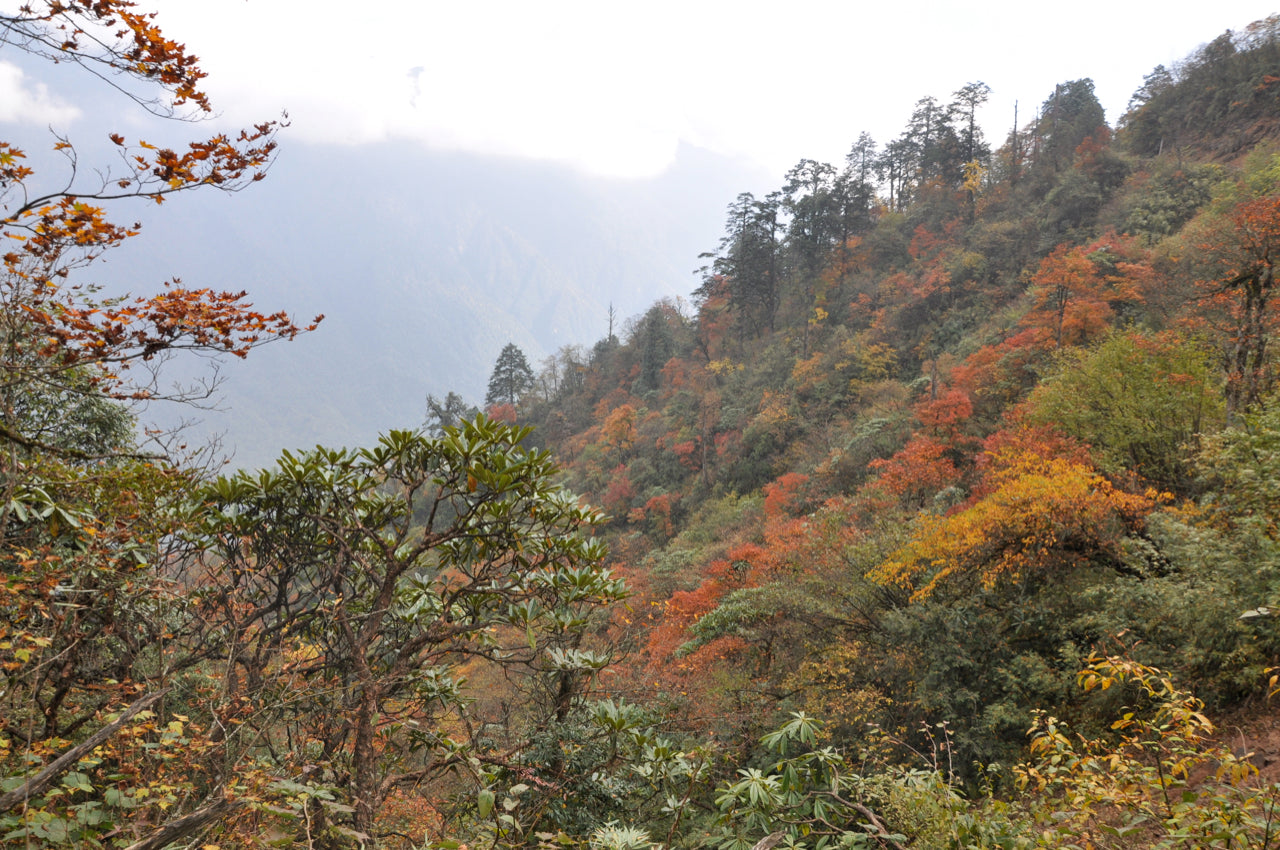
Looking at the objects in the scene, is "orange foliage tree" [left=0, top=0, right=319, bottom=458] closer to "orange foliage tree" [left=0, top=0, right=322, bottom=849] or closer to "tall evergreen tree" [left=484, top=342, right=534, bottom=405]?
"orange foliage tree" [left=0, top=0, right=322, bottom=849]

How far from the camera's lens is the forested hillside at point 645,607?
10.2ft

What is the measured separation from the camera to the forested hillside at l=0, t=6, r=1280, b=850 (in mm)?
3094

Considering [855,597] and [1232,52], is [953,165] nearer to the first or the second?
[1232,52]

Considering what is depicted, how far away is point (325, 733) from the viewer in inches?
160

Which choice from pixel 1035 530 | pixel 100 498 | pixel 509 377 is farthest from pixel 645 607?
pixel 509 377

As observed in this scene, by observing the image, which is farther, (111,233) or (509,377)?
(509,377)

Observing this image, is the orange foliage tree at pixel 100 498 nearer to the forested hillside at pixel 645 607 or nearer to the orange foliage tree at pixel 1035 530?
the forested hillside at pixel 645 607

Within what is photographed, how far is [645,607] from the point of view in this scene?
18203 millimetres

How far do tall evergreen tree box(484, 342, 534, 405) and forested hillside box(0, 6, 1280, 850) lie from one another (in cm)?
3277

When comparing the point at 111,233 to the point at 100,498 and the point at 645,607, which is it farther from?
the point at 645,607

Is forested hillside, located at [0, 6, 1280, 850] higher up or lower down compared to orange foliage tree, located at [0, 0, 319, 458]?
lower down

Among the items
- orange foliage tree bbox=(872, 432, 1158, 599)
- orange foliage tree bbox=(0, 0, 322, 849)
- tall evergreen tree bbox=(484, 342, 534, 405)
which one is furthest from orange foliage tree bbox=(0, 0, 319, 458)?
tall evergreen tree bbox=(484, 342, 534, 405)

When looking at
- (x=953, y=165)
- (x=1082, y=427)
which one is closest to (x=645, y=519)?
(x=1082, y=427)

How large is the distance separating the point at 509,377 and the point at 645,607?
3647cm
